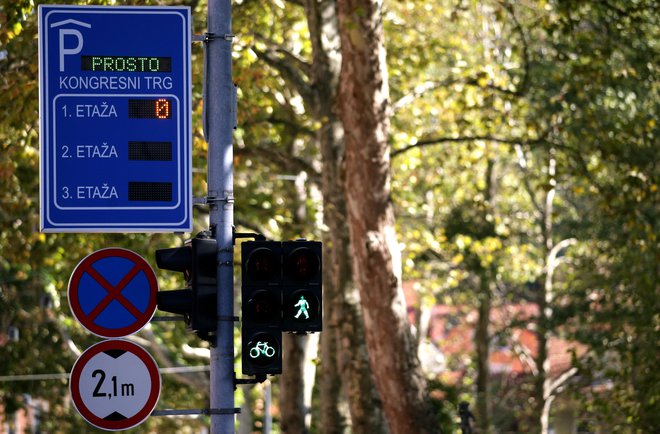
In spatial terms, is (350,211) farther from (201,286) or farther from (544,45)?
(544,45)

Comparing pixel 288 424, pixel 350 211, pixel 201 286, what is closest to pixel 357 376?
pixel 350 211

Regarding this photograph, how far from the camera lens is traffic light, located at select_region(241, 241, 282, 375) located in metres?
9.50

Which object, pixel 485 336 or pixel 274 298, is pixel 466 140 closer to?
pixel 274 298

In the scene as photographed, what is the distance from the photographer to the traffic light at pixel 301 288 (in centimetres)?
955

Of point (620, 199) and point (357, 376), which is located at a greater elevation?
point (620, 199)

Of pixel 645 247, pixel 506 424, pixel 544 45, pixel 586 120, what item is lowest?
pixel 506 424

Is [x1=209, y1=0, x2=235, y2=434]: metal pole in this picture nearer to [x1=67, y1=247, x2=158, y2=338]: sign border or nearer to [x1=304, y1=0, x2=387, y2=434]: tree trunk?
[x1=67, y1=247, x2=158, y2=338]: sign border

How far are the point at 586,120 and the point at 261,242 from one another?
9.56 meters

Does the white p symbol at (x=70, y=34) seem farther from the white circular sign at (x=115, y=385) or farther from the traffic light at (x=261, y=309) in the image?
the white circular sign at (x=115, y=385)

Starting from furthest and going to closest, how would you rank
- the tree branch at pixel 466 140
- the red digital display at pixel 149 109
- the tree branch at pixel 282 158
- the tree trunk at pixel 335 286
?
the tree branch at pixel 282 158 < the tree branch at pixel 466 140 < the tree trunk at pixel 335 286 < the red digital display at pixel 149 109

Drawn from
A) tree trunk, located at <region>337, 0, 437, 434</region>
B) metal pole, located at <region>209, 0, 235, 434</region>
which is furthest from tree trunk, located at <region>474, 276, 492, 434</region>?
metal pole, located at <region>209, 0, 235, 434</region>

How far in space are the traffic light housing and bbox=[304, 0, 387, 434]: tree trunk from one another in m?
7.83

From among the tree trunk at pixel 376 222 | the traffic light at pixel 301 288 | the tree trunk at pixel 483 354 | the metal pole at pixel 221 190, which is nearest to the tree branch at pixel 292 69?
the tree trunk at pixel 376 222

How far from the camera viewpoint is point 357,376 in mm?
17859
